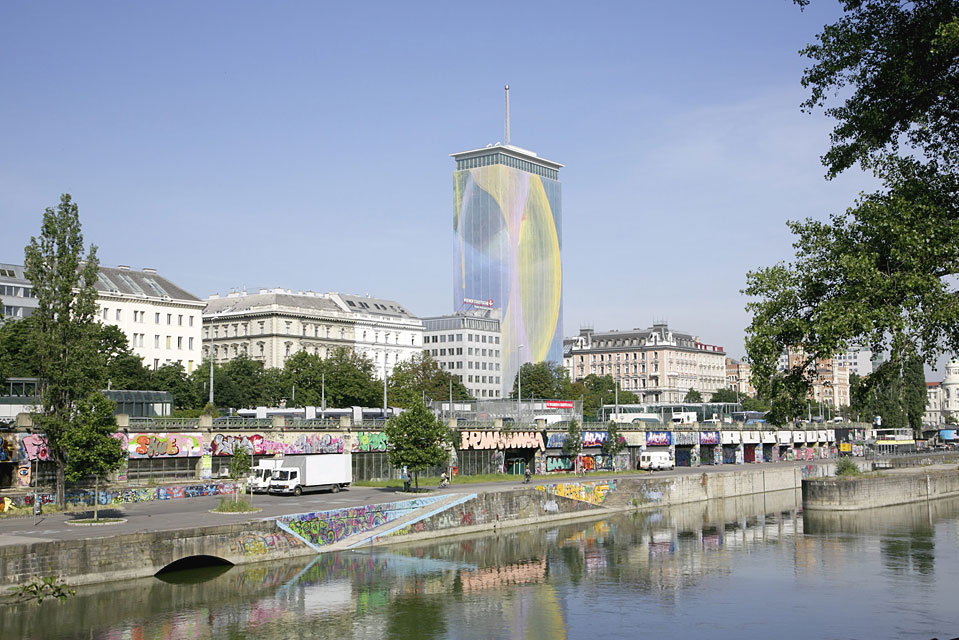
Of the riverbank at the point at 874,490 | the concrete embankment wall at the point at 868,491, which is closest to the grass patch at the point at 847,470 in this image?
the riverbank at the point at 874,490

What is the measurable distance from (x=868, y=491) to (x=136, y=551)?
6847cm

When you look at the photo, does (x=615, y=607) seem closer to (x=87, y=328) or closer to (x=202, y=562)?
(x=202, y=562)

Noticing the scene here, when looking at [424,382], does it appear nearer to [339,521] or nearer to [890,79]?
[339,521]

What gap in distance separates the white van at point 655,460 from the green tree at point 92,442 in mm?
67993

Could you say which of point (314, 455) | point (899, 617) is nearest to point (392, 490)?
point (314, 455)

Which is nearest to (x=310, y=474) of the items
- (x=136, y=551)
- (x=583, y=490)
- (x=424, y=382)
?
(x=583, y=490)

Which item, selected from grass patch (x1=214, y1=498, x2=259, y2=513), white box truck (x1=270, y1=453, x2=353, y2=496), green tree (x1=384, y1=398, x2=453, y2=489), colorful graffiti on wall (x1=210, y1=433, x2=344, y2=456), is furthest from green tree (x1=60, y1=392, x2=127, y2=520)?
green tree (x1=384, y1=398, x2=453, y2=489)

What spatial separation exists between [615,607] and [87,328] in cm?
3283

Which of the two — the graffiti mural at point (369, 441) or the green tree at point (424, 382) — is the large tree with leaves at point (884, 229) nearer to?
the graffiti mural at point (369, 441)

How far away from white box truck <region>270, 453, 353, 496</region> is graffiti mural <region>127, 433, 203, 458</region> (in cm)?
593

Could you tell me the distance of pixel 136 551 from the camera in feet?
144

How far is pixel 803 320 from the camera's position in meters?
19.7

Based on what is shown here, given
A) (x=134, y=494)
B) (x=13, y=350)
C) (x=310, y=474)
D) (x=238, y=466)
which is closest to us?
(x=134, y=494)

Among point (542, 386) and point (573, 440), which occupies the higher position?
point (542, 386)
